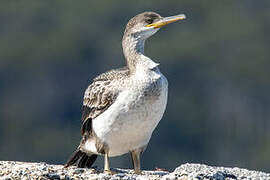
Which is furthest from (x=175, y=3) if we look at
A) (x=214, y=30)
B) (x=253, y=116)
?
(x=253, y=116)

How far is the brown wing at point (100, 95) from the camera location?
14078mm

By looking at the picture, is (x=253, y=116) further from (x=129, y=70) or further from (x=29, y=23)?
(x=129, y=70)

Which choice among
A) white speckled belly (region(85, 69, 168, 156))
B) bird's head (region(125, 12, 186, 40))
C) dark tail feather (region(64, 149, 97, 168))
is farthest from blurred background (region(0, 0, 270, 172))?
white speckled belly (region(85, 69, 168, 156))

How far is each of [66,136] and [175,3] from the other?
21.7 m

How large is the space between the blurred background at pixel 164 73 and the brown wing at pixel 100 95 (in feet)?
145

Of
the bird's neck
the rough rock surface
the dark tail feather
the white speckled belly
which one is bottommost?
the dark tail feather

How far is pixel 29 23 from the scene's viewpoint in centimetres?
7831

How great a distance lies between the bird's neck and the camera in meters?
14.3

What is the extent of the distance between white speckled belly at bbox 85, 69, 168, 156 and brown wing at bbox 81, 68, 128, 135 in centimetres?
13

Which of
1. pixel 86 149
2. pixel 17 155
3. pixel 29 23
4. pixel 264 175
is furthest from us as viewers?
pixel 29 23

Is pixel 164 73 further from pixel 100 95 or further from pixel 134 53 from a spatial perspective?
pixel 100 95

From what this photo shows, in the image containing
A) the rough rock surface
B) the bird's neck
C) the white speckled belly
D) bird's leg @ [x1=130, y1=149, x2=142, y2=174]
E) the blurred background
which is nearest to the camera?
the rough rock surface

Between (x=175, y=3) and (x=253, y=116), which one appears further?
(x=175, y=3)

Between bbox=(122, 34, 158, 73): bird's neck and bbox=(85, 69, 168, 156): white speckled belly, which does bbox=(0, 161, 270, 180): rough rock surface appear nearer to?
bbox=(85, 69, 168, 156): white speckled belly
